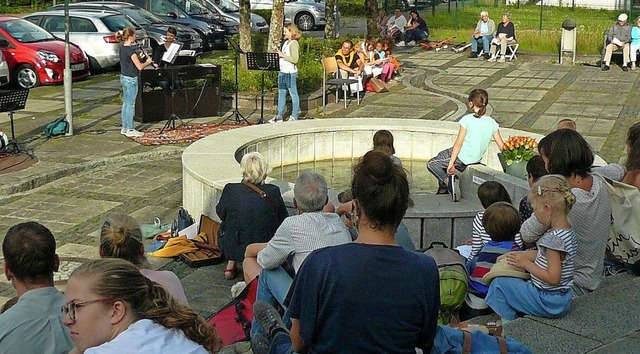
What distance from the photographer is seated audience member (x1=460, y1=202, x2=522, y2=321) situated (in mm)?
6082

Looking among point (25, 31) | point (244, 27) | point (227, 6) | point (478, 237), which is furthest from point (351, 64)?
point (227, 6)

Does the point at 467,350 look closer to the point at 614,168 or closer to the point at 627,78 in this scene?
the point at 614,168

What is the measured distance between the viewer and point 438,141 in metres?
12.0

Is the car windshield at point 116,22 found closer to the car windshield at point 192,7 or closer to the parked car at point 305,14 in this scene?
the car windshield at point 192,7

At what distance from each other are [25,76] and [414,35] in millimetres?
13634

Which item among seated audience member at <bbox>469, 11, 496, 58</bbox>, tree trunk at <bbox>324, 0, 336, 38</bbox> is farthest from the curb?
seated audience member at <bbox>469, 11, 496, 58</bbox>

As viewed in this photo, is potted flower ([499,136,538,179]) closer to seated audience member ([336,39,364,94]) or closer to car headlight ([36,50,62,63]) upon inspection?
seated audience member ([336,39,364,94])

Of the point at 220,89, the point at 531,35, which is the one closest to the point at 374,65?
the point at 220,89

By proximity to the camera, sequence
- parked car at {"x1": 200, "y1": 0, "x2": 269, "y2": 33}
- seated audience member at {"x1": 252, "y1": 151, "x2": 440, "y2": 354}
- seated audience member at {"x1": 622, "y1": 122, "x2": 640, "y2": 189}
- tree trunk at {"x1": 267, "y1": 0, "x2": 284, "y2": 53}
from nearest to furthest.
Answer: seated audience member at {"x1": 252, "y1": 151, "x2": 440, "y2": 354}
seated audience member at {"x1": 622, "y1": 122, "x2": 640, "y2": 189}
tree trunk at {"x1": 267, "y1": 0, "x2": 284, "y2": 53}
parked car at {"x1": 200, "y1": 0, "x2": 269, "y2": 33}

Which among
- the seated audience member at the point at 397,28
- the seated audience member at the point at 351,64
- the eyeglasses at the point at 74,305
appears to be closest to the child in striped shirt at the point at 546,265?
the eyeglasses at the point at 74,305

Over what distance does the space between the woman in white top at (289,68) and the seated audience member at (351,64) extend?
2.80 metres

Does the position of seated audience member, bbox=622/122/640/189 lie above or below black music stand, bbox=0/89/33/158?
above

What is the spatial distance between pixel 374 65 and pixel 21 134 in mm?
7951

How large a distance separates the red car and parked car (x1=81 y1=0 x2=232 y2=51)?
6.00 m
